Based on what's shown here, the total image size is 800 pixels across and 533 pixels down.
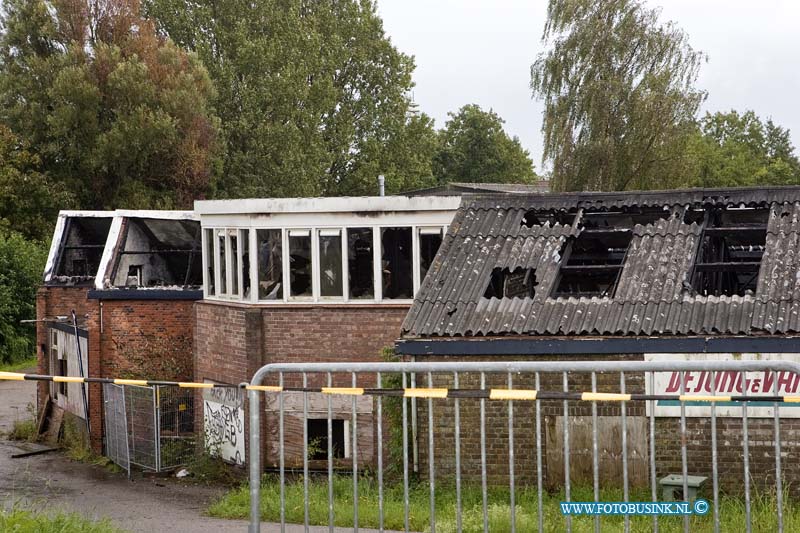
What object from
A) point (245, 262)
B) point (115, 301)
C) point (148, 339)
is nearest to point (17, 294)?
point (115, 301)

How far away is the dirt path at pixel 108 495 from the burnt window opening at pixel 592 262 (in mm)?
4846

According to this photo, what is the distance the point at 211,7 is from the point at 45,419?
3161 centimetres

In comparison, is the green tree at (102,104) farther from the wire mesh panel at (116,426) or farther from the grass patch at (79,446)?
the wire mesh panel at (116,426)

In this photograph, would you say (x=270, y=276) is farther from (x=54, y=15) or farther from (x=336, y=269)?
(x=54, y=15)

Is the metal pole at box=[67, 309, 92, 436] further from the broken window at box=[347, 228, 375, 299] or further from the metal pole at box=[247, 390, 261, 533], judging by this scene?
the metal pole at box=[247, 390, 261, 533]

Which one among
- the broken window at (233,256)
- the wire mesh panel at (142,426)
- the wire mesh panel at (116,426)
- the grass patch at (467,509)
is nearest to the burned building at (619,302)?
the grass patch at (467,509)

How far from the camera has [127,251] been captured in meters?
21.6

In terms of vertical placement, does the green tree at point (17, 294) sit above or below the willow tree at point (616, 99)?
below

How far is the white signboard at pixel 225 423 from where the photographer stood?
1776 cm

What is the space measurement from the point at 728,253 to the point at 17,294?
26.4m

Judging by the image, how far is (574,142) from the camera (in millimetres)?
39281

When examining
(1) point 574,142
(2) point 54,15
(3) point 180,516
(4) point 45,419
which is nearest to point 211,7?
(2) point 54,15

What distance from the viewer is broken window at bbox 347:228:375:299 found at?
57.2 feet

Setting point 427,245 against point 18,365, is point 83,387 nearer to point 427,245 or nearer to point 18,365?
point 427,245
